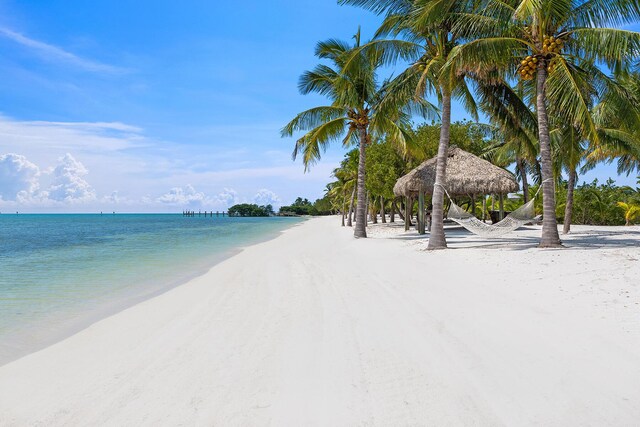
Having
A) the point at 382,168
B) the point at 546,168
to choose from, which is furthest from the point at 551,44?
the point at 382,168

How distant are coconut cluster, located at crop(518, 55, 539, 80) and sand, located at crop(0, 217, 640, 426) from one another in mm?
5263

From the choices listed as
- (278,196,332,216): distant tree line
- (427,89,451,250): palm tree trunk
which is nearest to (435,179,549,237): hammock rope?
(427,89,451,250): palm tree trunk

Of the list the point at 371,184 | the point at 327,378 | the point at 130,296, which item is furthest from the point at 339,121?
the point at 327,378

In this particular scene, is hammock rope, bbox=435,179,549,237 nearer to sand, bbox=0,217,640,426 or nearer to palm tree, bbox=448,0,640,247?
palm tree, bbox=448,0,640,247

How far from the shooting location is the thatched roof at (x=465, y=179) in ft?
48.8

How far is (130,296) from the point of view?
6199 mm

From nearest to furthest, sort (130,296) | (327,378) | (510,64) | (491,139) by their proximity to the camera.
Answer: (327,378) → (130,296) → (510,64) → (491,139)

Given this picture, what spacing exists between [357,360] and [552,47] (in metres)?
8.77

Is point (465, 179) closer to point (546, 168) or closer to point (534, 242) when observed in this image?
point (534, 242)

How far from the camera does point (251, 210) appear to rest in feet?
401

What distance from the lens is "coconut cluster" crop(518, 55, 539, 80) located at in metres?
8.97

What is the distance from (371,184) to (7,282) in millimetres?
16506

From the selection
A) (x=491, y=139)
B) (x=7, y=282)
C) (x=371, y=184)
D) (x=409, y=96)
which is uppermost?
(x=491, y=139)

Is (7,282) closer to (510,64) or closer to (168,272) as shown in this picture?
(168,272)
